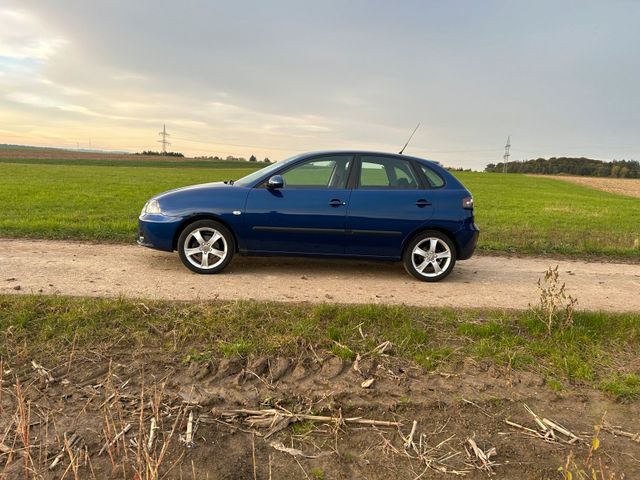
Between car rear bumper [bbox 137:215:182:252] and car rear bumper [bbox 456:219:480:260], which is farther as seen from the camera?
car rear bumper [bbox 456:219:480:260]

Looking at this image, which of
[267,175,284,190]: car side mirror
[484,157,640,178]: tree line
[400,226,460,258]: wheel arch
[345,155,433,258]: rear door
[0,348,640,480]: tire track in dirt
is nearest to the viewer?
[0,348,640,480]: tire track in dirt

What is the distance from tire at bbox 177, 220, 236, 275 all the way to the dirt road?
6.4 inches

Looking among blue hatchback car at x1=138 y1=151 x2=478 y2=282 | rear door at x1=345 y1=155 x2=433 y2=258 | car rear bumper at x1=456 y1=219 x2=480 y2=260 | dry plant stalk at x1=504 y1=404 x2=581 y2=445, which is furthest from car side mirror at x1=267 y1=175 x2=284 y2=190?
dry plant stalk at x1=504 y1=404 x2=581 y2=445

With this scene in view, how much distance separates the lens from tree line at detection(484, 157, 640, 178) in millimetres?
76131

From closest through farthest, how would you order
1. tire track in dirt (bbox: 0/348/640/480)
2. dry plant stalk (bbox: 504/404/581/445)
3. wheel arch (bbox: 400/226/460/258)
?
tire track in dirt (bbox: 0/348/640/480), dry plant stalk (bbox: 504/404/581/445), wheel arch (bbox: 400/226/460/258)

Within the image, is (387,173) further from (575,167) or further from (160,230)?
(575,167)

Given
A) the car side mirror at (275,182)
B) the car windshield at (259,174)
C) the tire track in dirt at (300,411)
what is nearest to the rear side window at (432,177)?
the car windshield at (259,174)

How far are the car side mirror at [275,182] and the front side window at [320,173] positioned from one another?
0.13 metres

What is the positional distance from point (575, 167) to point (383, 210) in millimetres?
87666

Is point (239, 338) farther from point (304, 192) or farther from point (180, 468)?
point (304, 192)

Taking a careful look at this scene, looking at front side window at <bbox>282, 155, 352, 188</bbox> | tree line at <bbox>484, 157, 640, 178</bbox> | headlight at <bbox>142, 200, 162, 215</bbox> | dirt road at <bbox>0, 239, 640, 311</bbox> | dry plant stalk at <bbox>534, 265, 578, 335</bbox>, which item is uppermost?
tree line at <bbox>484, 157, 640, 178</bbox>

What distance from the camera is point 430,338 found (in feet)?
14.1

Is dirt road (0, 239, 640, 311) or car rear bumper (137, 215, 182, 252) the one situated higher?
car rear bumper (137, 215, 182, 252)

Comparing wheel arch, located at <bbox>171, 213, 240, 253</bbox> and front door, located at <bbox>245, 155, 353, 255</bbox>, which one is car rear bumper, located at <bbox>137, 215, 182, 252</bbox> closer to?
wheel arch, located at <bbox>171, 213, 240, 253</bbox>
